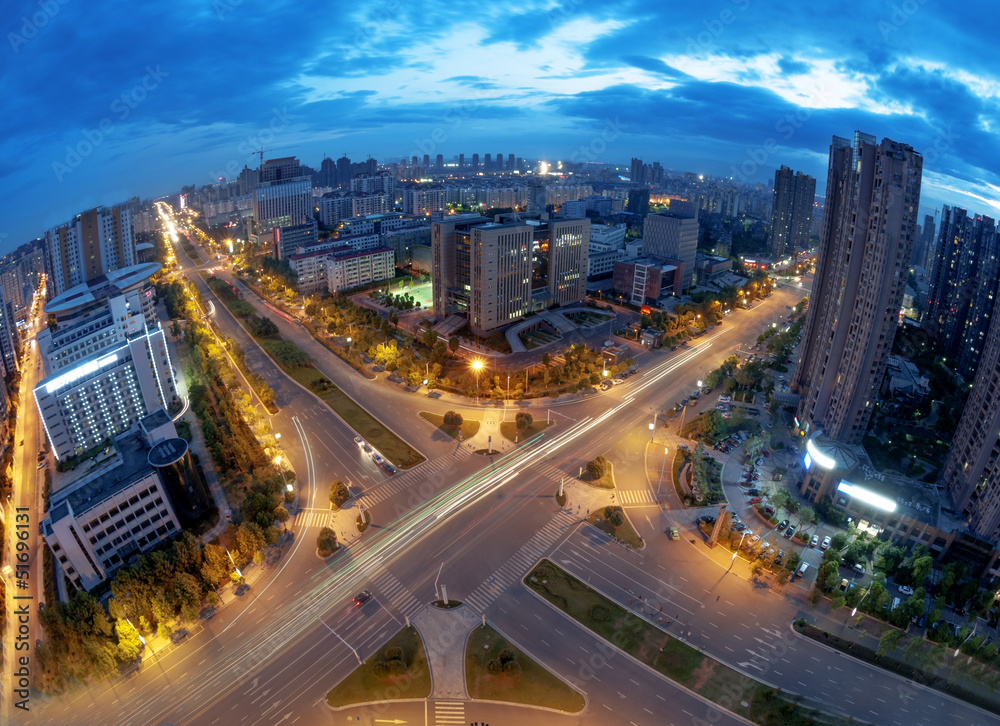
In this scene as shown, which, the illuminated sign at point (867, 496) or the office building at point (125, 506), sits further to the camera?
the illuminated sign at point (867, 496)

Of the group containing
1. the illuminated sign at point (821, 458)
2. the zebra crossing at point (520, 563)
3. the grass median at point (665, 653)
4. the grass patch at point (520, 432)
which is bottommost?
the grass median at point (665, 653)

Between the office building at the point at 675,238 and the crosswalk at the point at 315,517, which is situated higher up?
the office building at the point at 675,238

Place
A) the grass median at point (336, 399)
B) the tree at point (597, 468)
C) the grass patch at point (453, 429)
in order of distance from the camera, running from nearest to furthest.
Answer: the tree at point (597, 468) < the grass median at point (336, 399) < the grass patch at point (453, 429)

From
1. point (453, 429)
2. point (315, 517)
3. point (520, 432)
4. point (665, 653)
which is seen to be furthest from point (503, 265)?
point (665, 653)

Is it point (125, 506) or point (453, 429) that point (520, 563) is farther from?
point (125, 506)

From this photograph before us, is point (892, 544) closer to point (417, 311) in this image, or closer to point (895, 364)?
point (895, 364)

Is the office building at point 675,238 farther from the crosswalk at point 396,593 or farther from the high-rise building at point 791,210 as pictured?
the crosswalk at point 396,593

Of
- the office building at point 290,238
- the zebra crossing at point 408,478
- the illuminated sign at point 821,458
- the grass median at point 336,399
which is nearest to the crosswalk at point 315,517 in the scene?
the zebra crossing at point 408,478

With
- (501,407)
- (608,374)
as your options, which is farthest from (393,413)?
(608,374)
